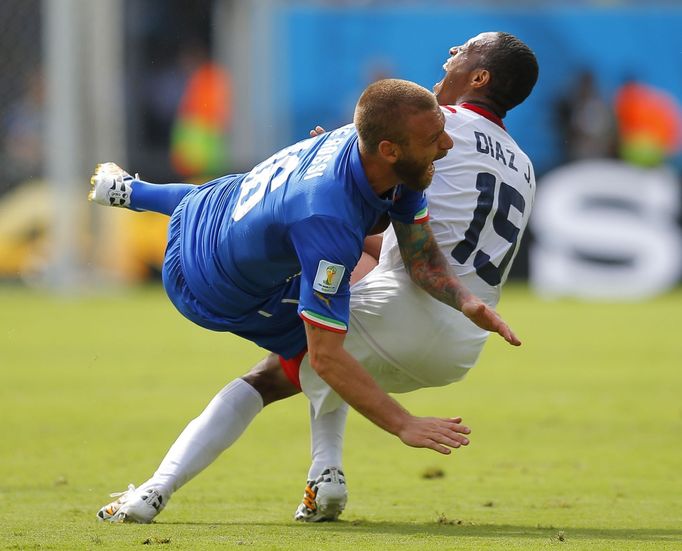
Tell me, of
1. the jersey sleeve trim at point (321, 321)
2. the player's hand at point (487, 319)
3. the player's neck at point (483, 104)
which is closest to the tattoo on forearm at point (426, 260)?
the player's hand at point (487, 319)

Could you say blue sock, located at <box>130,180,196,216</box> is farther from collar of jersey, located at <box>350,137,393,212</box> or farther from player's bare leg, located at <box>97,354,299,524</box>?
collar of jersey, located at <box>350,137,393,212</box>

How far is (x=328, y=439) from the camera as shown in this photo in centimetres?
648

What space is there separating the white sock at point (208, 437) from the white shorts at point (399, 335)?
1.00ft

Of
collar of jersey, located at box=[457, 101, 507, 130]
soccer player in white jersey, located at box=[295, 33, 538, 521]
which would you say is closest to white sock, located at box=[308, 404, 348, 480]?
soccer player in white jersey, located at box=[295, 33, 538, 521]

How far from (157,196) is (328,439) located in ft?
4.59

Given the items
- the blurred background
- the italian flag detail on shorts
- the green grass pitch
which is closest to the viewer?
the green grass pitch

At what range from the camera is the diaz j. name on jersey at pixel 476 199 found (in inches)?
245

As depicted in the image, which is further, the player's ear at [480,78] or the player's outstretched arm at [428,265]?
the player's ear at [480,78]

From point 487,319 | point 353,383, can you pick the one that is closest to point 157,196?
point 353,383

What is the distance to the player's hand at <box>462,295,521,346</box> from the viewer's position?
5496mm

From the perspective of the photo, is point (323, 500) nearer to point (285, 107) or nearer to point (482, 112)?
point (482, 112)

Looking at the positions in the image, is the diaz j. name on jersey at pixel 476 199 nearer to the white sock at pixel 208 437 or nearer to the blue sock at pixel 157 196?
the white sock at pixel 208 437

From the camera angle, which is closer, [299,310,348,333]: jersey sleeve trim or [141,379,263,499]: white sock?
[299,310,348,333]: jersey sleeve trim

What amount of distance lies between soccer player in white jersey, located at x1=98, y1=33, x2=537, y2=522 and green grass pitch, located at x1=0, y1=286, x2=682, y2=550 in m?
0.26
